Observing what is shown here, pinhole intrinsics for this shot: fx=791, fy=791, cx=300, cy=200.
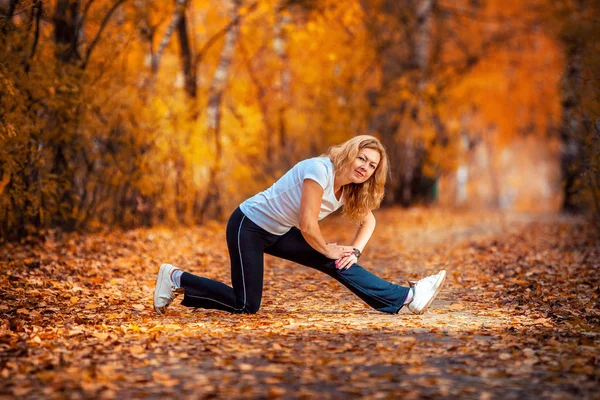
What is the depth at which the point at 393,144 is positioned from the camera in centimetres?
2086

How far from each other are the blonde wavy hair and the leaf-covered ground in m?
0.87

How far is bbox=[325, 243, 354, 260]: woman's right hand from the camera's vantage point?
6125mm

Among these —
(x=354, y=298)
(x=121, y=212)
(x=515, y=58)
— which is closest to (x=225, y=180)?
(x=121, y=212)

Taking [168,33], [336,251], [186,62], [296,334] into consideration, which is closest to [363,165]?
[336,251]

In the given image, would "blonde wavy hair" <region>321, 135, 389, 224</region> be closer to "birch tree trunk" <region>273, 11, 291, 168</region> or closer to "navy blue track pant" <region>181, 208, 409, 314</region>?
"navy blue track pant" <region>181, 208, 409, 314</region>

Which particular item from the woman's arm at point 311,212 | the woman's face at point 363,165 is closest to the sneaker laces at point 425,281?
the woman's arm at point 311,212

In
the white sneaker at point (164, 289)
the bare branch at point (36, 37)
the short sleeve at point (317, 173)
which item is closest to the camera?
the short sleeve at point (317, 173)

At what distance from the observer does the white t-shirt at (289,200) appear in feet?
19.3

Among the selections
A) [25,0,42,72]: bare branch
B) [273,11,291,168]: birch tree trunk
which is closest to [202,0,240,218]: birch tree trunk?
[273,11,291,168]: birch tree trunk

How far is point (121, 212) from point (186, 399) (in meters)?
9.14

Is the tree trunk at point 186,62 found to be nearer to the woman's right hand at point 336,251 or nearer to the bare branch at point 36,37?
the bare branch at point 36,37

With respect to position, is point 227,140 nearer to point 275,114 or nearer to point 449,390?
point 275,114

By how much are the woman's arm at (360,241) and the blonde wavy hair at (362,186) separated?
78mm

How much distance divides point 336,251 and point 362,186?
1.82ft
